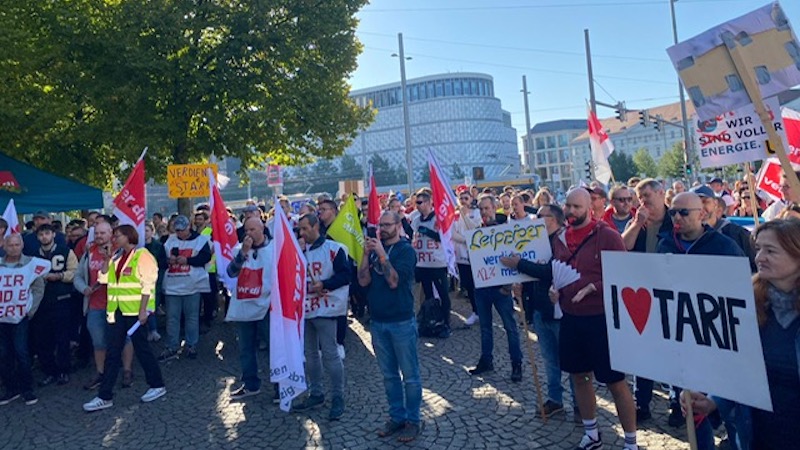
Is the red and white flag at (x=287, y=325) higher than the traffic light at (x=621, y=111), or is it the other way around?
the traffic light at (x=621, y=111)

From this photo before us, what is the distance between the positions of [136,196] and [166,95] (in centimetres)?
654

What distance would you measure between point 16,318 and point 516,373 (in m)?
5.83

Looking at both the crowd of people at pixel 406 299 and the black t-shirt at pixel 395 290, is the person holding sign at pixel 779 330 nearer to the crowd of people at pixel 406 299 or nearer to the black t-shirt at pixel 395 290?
the crowd of people at pixel 406 299

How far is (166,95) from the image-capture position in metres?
13.1

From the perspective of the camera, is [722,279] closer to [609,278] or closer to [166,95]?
[609,278]

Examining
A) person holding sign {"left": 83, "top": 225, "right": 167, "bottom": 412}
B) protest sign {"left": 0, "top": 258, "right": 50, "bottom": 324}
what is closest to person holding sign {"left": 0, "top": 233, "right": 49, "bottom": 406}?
protest sign {"left": 0, "top": 258, "right": 50, "bottom": 324}

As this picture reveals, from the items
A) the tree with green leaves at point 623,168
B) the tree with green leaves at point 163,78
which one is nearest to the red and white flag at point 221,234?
the tree with green leaves at point 163,78

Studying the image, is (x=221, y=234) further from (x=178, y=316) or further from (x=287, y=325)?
(x=287, y=325)

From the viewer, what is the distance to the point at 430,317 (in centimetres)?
827

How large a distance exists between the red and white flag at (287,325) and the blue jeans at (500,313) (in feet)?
6.81

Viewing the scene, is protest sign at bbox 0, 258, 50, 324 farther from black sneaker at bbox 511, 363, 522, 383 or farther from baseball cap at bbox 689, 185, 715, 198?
baseball cap at bbox 689, 185, 715, 198

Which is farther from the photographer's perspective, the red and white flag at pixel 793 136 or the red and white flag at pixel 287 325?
the red and white flag at pixel 793 136

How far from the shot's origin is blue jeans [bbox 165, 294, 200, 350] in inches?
307

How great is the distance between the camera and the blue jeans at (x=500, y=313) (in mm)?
6000
